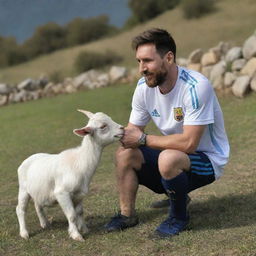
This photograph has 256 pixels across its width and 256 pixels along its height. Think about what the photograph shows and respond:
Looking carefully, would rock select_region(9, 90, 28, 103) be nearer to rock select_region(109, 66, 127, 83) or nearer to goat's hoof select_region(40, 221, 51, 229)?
rock select_region(109, 66, 127, 83)

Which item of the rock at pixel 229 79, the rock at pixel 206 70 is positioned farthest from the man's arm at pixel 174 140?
the rock at pixel 206 70

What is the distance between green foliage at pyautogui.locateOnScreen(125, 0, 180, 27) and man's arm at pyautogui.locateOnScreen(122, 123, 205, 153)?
1115 inches

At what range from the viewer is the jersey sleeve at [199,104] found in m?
4.20

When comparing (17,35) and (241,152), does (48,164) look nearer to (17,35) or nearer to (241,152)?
(241,152)

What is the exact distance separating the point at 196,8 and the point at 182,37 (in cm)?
346

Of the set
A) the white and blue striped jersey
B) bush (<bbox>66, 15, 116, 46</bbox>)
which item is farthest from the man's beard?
bush (<bbox>66, 15, 116, 46</bbox>)

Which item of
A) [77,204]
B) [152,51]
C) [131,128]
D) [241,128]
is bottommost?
[241,128]

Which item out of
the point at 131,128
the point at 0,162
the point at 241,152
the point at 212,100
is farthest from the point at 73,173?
the point at 0,162

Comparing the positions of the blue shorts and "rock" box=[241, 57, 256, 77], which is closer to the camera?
the blue shorts

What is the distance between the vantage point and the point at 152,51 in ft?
13.9

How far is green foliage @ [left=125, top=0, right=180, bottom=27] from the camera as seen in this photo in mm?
31781

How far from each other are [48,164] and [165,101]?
43.6 inches

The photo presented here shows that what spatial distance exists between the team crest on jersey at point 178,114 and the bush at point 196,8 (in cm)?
2280

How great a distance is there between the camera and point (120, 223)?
4.59 m
